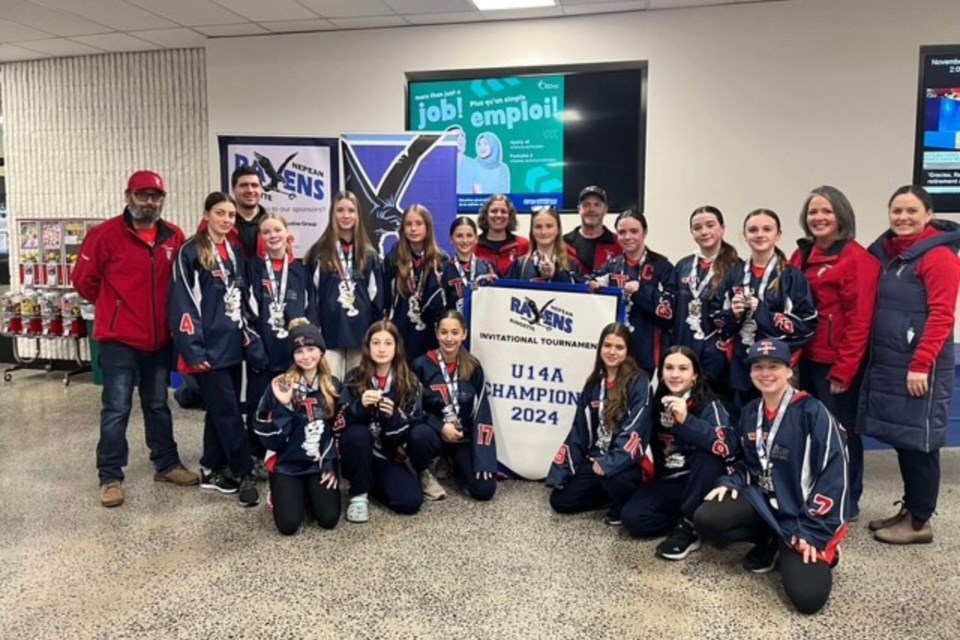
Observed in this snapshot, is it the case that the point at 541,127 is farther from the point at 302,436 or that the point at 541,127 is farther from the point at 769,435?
the point at 769,435

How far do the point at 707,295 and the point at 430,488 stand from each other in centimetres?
169

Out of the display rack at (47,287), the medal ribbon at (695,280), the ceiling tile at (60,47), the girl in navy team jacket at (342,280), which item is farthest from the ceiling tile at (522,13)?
the display rack at (47,287)

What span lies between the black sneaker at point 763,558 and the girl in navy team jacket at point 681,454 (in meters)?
0.24

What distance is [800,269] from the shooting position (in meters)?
3.32

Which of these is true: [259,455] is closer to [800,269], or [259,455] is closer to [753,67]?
[800,269]

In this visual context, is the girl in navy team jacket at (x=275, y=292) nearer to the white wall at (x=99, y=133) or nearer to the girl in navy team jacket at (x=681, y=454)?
the girl in navy team jacket at (x=681, y=454)

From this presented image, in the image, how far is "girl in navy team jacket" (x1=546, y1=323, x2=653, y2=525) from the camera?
3215mm

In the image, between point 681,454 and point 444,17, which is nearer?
point 681,454

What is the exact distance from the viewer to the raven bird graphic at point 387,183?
4672 mm

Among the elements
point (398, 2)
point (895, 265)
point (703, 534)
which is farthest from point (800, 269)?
point (398, 2)

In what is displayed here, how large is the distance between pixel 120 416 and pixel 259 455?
75 cm

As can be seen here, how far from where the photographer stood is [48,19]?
5527 mm

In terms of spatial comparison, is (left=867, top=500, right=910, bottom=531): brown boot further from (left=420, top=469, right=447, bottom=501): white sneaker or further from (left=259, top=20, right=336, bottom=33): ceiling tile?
(left=259, top=20, right=336, bottom=33): ceiling tile

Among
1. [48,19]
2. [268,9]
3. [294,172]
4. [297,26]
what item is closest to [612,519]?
[294,172]
